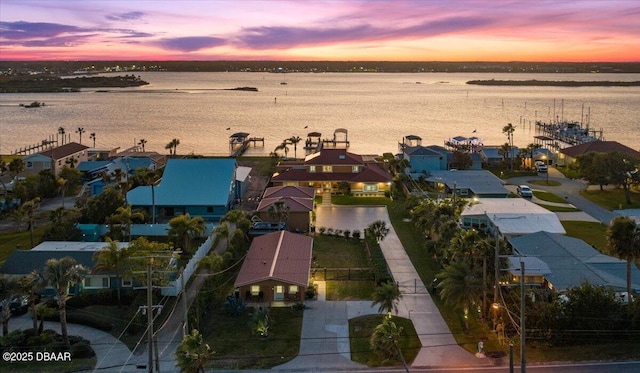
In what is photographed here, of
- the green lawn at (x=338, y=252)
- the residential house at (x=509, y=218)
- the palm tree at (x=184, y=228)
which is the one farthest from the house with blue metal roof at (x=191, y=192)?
the residential house at (x=509, y=218)

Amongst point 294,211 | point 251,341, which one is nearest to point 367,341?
point 251,341

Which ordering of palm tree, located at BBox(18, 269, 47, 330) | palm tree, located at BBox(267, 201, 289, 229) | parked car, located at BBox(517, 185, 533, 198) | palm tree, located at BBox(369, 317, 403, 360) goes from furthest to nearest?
parked car, located at BBox(517, 185, 533, 198)
palm tree, located at BBox(267, 201, 289, 229)
palm tree, located at BBox(18, 269, 47, 330)
palm tree, located at BBox(369, 317, 403, 360)

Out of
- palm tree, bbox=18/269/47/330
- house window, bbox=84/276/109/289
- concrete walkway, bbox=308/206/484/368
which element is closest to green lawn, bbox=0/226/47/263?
house window, bbox=84/276/109/289

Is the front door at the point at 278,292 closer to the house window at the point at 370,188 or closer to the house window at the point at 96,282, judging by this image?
the house window at the point at 96,282

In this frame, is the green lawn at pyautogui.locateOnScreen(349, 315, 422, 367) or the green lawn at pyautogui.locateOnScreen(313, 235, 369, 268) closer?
the green lawn at pyautogui.locateOnScreen(349, 315, 422, 367)

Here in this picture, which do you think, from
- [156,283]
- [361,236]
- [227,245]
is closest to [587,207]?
[361,236]

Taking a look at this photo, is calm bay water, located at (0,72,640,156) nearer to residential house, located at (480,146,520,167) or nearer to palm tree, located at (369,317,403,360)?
residential house, located at (480,146,520,167)
